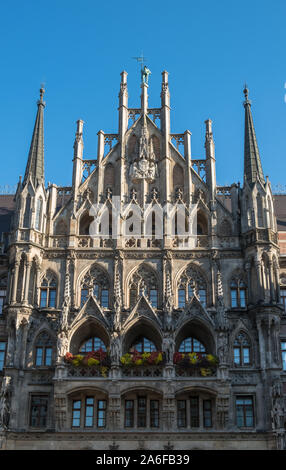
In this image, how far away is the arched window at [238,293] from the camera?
3244cm

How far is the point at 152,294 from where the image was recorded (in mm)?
32781

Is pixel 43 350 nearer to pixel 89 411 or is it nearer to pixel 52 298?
pixel 52 298

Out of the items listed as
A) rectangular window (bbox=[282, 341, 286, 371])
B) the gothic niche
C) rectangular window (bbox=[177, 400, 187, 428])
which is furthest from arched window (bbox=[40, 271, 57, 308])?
rectangular window (bbox=[282, 341, 286, 371])

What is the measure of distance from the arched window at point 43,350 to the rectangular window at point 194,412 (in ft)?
23.9

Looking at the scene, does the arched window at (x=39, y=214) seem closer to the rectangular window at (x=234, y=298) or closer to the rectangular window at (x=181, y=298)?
the rectangular window at (x=181, y=298)

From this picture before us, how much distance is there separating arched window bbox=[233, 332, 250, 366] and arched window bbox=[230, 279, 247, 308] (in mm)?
1614

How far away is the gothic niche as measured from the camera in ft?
116

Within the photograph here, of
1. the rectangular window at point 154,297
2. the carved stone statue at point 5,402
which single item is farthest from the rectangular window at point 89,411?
the rectangular window at point 154,297

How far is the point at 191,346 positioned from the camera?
32.2 m

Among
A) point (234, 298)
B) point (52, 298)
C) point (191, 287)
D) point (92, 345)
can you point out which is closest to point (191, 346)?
point (191, 287)

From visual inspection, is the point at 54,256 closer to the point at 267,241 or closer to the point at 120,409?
the point at 120,409

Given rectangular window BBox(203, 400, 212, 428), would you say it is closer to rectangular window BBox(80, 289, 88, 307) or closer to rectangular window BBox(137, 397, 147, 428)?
rectangular window BBox(137, 397, 147, 428)

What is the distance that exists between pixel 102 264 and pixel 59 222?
12.4 feet

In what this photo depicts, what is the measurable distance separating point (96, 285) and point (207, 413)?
8576 millimetres
